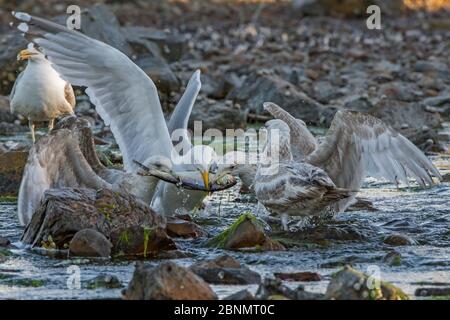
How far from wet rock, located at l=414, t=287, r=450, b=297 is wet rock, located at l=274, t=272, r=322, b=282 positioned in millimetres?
640

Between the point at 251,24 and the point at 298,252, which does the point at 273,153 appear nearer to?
the point at 298,252

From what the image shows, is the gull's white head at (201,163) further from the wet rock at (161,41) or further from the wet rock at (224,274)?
the wet rock at (161,41)

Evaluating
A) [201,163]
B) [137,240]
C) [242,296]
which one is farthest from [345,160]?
[242,296]

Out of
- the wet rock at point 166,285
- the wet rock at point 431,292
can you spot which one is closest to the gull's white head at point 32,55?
the wet rock at point 166,285

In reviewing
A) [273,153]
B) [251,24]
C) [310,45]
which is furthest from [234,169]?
[251,24]

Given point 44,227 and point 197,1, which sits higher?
point 197,1

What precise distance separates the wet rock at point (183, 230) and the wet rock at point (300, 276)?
4.82 feet

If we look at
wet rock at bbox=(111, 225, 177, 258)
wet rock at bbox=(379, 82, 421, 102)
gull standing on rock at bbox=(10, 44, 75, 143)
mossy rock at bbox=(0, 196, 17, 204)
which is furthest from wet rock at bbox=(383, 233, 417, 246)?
wet rock at bbox=(379, 82, 421, 102)

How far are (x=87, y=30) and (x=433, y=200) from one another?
737 centimetres

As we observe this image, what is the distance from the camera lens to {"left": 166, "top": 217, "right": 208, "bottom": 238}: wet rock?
7.77m

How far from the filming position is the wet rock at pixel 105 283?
20.4ft

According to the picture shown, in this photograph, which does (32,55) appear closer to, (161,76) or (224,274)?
(161,76)

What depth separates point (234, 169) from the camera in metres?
8.30

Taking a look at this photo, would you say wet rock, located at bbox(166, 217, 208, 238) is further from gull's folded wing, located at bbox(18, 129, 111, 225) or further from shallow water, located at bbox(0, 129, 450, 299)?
gull's folded wing, located at bbox(18, 129, 111, 225)
